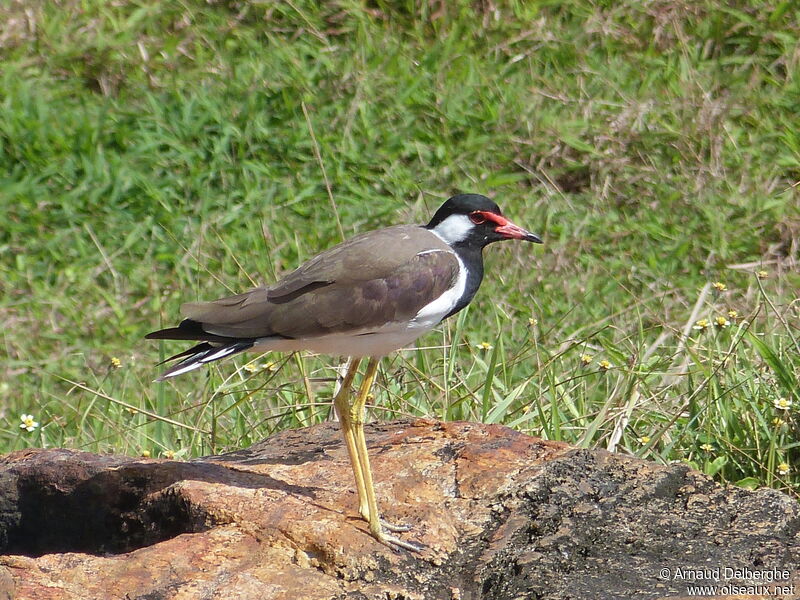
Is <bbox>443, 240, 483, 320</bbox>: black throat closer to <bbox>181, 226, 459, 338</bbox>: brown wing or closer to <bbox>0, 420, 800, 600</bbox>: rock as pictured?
<bbox>181, 226, 459, 338</bbox>: brown wing

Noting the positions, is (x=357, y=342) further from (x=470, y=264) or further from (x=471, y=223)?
(x=471, y=223)

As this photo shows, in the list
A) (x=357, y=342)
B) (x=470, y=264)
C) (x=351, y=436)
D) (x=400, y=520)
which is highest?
(x=470, y=264)

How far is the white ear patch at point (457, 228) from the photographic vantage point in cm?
409

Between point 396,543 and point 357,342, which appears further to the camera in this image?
point 357,342

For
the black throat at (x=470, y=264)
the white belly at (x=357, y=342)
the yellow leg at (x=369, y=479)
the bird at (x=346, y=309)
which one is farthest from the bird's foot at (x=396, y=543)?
the black throat at (x=470, y=264)

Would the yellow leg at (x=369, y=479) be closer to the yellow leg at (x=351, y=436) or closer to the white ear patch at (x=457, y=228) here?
the yellow leg at (x=351, y=436)

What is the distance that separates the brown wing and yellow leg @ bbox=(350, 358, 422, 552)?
0.22 meters

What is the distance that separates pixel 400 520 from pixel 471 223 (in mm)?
1152

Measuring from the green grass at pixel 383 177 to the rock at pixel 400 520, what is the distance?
3.69ft

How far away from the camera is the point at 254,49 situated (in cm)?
772

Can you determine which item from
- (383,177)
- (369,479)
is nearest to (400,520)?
(369,479)

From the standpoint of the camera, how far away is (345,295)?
3.84m

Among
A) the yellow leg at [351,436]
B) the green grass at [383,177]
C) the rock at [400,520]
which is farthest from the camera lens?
the green grass at [383,177]

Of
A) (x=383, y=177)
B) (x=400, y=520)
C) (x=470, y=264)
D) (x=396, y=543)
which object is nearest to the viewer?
(x=396, y=543)
